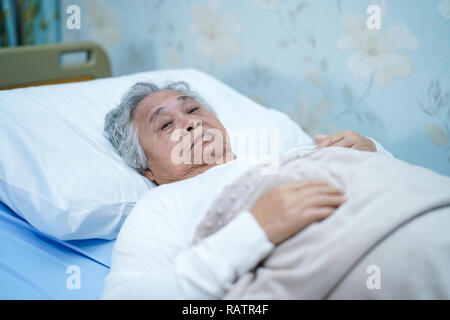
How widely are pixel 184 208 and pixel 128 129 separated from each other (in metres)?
0.41

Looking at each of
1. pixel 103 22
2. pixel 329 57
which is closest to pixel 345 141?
pixel 329 57

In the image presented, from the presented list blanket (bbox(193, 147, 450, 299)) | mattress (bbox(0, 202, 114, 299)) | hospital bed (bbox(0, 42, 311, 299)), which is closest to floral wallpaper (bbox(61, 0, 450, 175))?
hospital bed (bbox(0, 42, 311, 299))

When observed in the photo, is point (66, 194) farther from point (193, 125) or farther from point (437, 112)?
point (437, 112)

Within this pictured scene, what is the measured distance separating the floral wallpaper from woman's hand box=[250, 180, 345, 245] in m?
0.68

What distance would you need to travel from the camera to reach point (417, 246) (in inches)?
27.1

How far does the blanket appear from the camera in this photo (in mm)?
689

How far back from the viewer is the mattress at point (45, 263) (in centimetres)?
93

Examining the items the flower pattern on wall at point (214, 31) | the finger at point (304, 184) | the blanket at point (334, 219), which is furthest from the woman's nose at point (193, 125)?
the flower pattern on wall at point (214, 31)

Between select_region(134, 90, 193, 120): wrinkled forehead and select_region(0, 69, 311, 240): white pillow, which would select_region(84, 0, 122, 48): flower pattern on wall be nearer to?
select_region(0, 69, 311, 240): white pillow

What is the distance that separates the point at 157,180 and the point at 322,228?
63 cm

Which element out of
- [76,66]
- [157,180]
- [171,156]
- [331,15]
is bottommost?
[157,180]

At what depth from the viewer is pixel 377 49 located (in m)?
1.31
